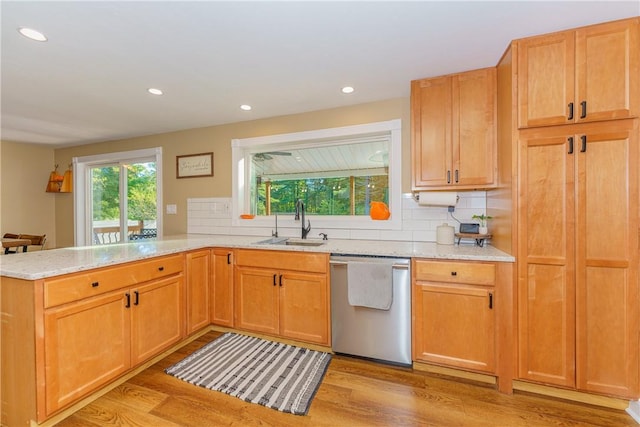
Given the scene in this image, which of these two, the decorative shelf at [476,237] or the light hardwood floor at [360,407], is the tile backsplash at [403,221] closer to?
the decorative shelf at [476,237]

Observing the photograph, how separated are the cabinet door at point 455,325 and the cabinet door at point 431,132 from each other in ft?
2.77

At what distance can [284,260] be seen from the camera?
2.43m

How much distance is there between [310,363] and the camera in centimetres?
→ 217

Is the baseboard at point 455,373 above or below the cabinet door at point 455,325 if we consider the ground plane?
below

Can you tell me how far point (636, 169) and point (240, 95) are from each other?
9.22 ft

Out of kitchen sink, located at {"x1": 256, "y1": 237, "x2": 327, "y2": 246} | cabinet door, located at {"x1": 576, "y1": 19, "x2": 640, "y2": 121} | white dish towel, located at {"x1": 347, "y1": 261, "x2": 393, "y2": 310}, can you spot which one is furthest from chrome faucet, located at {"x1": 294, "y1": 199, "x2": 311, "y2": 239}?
cabinet door, located at {"x1": 576, "y1": 19, "x2": 640, "y2": 121}

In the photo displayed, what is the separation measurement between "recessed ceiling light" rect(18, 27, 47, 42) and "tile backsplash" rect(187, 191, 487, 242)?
6.56 ft

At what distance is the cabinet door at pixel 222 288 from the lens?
2.65 metres

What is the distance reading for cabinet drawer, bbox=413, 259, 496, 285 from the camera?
1.90m

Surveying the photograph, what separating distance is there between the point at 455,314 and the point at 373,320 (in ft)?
1.89

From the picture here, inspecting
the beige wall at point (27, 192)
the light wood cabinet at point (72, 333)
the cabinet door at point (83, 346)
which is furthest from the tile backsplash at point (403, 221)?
the beige wall at point (27, 192)

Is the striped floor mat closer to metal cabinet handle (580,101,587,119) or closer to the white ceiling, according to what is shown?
the white ceiling

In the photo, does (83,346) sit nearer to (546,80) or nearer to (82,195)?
(546,80)

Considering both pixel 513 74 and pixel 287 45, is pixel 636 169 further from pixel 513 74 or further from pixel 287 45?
pixel 287 45
